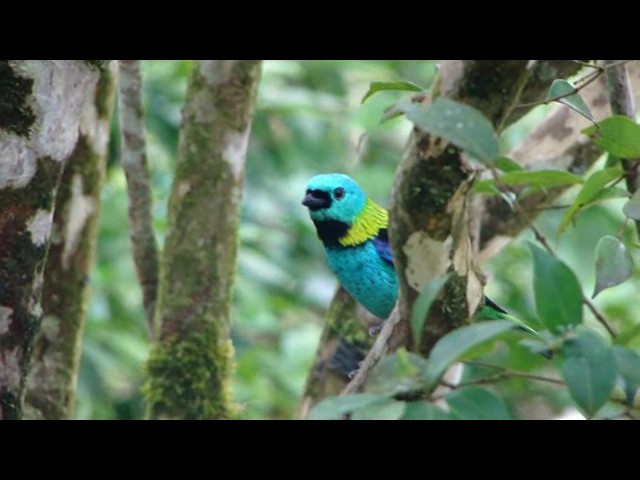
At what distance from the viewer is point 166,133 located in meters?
6.16

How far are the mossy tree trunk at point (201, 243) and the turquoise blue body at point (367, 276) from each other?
0.54m

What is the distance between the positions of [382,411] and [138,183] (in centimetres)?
277

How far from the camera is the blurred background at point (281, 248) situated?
5.68 m

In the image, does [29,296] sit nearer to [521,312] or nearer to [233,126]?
[233,126]

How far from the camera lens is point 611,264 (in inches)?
70.2

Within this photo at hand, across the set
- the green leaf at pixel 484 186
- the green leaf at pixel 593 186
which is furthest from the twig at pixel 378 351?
the green leaf at pixel 593 186

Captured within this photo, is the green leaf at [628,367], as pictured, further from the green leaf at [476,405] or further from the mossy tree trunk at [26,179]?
the mossy tree trunk at [26,179]

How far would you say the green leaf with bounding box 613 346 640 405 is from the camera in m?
1.34

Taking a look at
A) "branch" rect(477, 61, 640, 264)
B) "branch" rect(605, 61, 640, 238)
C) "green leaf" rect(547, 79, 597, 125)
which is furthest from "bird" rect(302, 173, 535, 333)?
"green leaf" rect(547, 79, 597, 125)

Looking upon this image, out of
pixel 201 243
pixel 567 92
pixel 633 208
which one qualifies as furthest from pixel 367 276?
pixel 633 208
